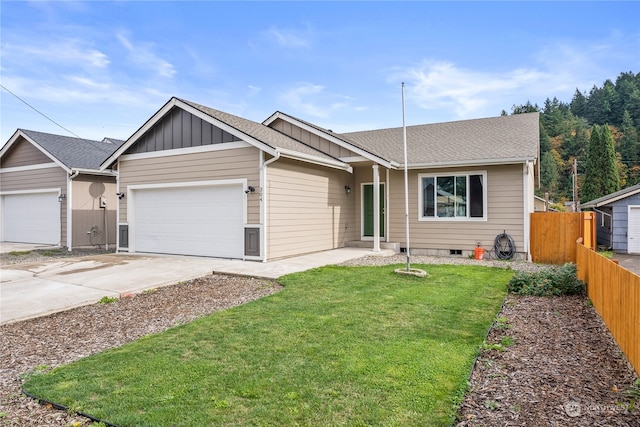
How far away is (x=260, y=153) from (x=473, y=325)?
6.71 meters

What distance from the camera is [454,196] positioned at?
1197 cm

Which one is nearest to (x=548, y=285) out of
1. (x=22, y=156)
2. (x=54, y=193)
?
(x=54, y=193)

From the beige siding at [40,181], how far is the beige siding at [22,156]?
36 centimetres

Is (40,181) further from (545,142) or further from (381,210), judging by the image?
(545,142)

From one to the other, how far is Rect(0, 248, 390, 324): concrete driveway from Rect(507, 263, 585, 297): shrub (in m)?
4.25

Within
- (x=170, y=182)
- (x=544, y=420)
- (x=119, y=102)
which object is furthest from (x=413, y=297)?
(x=119, y=102)

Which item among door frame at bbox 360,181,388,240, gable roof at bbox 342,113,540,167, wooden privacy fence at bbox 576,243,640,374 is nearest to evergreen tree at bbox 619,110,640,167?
gable roof at bbox 342,113,540,167

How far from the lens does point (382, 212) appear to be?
13.2m

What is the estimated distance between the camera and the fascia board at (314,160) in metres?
9.80

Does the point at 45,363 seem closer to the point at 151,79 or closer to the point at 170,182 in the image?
the point at 170,182

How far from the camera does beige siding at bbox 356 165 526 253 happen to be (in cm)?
1116

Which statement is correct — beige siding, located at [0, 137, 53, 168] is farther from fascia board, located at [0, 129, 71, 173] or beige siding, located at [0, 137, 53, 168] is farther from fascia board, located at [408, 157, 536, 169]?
fascia board, located at [408, 157, 536, 169]

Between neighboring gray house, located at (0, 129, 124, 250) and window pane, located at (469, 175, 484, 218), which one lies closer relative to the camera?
window pane, located at (469, 175, 484, 218)

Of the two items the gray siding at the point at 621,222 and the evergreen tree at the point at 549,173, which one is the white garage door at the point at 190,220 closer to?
the gray siding at the point at 621,222
